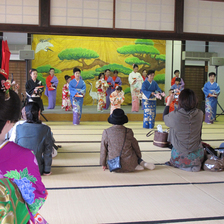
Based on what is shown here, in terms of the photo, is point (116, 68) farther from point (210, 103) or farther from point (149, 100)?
point (149, 100)

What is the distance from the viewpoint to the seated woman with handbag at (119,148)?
2.98 meters

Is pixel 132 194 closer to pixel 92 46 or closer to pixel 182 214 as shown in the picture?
pixel 182 214

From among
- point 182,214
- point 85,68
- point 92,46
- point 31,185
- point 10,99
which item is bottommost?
point 182,214

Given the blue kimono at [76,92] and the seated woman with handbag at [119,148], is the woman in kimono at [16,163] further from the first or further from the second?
the blue kimono at [76,92]

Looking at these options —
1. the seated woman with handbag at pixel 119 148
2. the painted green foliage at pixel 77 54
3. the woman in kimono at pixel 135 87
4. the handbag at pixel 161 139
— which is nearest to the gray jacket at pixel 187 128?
the seated woman with handbag at pixel 119 148

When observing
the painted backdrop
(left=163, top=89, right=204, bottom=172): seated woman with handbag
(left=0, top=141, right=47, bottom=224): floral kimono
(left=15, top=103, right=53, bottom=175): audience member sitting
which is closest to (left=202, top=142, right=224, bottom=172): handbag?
(left=163, top=89, right=204, bottom=172): seated woman with handbag

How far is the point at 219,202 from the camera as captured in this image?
222 centimetres

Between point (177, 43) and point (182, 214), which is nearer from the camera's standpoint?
point (182, 214)

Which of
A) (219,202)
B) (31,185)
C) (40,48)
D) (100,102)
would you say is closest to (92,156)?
(219,202)

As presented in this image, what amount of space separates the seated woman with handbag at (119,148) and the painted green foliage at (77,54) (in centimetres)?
928

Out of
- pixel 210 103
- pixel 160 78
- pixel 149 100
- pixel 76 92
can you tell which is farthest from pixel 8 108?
pixel 160 78

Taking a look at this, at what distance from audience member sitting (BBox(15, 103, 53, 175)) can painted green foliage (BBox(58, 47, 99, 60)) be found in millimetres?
9275

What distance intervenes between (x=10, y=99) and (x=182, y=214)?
1507mm

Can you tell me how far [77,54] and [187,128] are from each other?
31.1 ft
